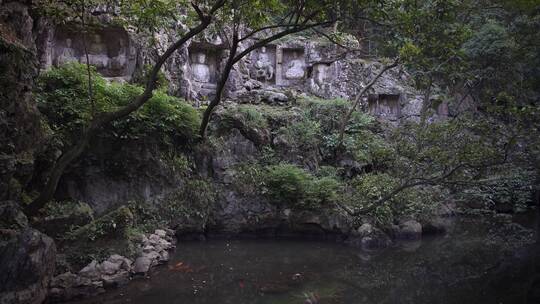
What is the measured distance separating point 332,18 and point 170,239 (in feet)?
22.9

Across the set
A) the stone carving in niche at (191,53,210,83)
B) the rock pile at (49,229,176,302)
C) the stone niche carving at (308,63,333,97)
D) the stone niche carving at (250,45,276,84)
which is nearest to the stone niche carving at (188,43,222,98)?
the stone carving in niche at (191,53,210,83)

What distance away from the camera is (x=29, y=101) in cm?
762

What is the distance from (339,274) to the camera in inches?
382

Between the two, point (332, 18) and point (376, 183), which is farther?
point (376, 183)

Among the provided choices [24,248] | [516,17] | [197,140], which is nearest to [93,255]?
[24,248]

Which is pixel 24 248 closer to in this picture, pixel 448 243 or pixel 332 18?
pixel 332 18

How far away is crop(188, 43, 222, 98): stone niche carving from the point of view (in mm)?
20719

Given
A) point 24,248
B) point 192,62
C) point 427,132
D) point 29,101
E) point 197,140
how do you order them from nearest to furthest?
point 24,248 → point 29,101 → point 427,132 → point 197,140 → point 192,62

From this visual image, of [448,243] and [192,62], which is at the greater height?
[192,62]

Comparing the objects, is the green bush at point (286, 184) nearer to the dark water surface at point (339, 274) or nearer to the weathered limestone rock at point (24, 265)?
the dark water surface at point (339, 274)

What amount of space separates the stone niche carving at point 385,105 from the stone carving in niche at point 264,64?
18.6 feet

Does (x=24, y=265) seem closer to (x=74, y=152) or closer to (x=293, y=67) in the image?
(x=74, y=152)

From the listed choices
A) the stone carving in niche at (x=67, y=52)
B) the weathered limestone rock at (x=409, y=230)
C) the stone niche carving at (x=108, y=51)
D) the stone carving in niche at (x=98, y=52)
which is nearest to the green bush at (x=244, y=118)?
the stone niche carving at (x=108, y=51)

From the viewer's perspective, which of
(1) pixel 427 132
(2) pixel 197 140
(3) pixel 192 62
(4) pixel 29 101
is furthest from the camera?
(3) pixel 192 62
